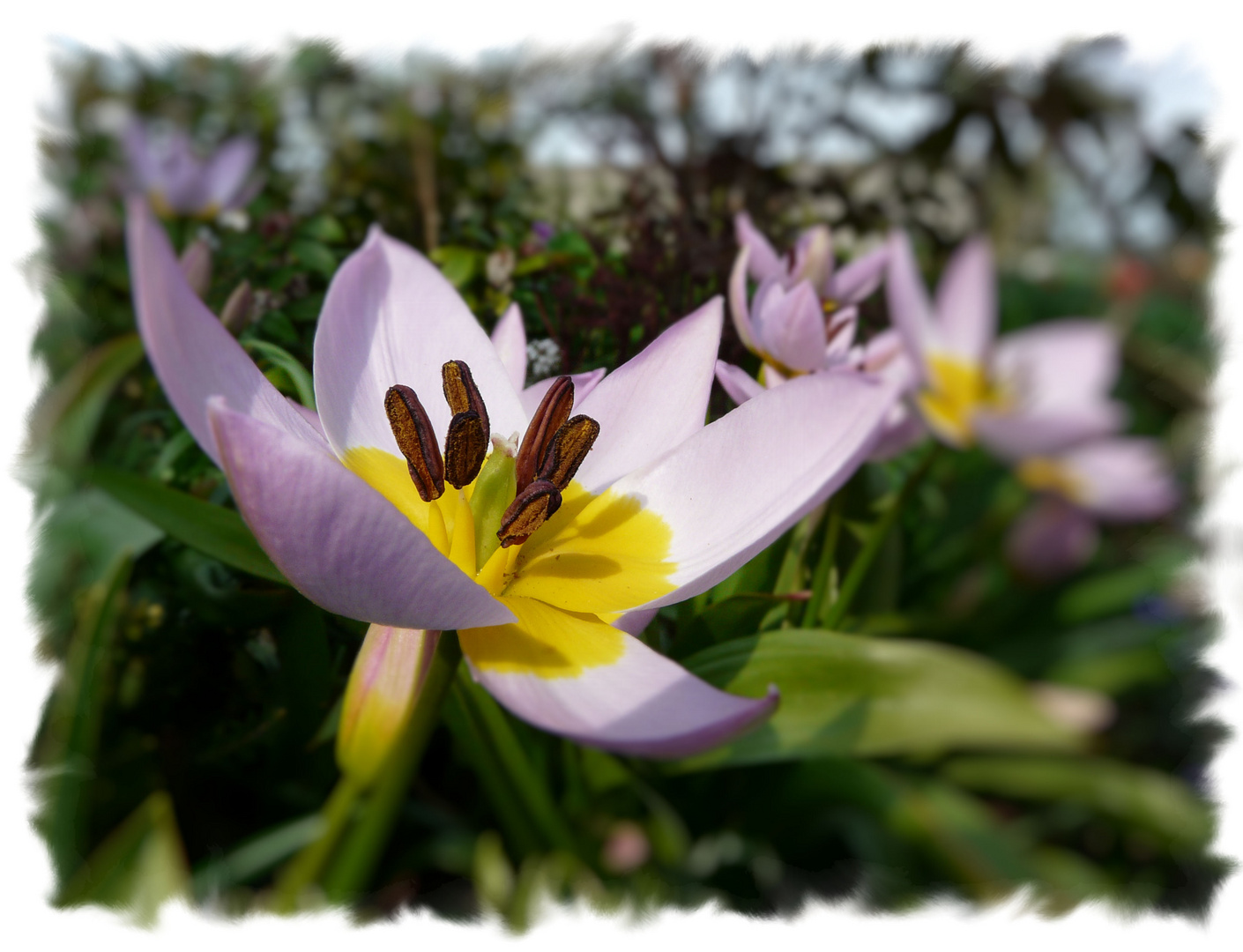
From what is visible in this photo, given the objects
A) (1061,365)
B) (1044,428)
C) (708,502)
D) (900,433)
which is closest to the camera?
(708,502)

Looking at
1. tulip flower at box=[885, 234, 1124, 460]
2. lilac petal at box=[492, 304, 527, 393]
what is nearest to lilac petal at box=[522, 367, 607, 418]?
lilac petal at box=[492, 304, 527, 393]

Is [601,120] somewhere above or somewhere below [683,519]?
above

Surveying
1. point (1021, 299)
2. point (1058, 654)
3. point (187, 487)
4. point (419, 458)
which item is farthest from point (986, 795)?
point (1021, 299)

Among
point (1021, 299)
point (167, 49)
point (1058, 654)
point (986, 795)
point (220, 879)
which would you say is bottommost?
point (220, 879)

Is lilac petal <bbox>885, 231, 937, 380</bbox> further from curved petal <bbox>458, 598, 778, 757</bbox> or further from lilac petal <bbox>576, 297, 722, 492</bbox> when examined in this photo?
curved petal <bbox>458, 598, 778, 757</bbox>

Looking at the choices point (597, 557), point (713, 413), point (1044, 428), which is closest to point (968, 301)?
point (1044, 428)

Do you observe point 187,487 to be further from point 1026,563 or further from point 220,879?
point 1026,563

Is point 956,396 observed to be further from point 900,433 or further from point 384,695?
point 384,695

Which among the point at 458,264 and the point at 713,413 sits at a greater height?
the point at 458,264
